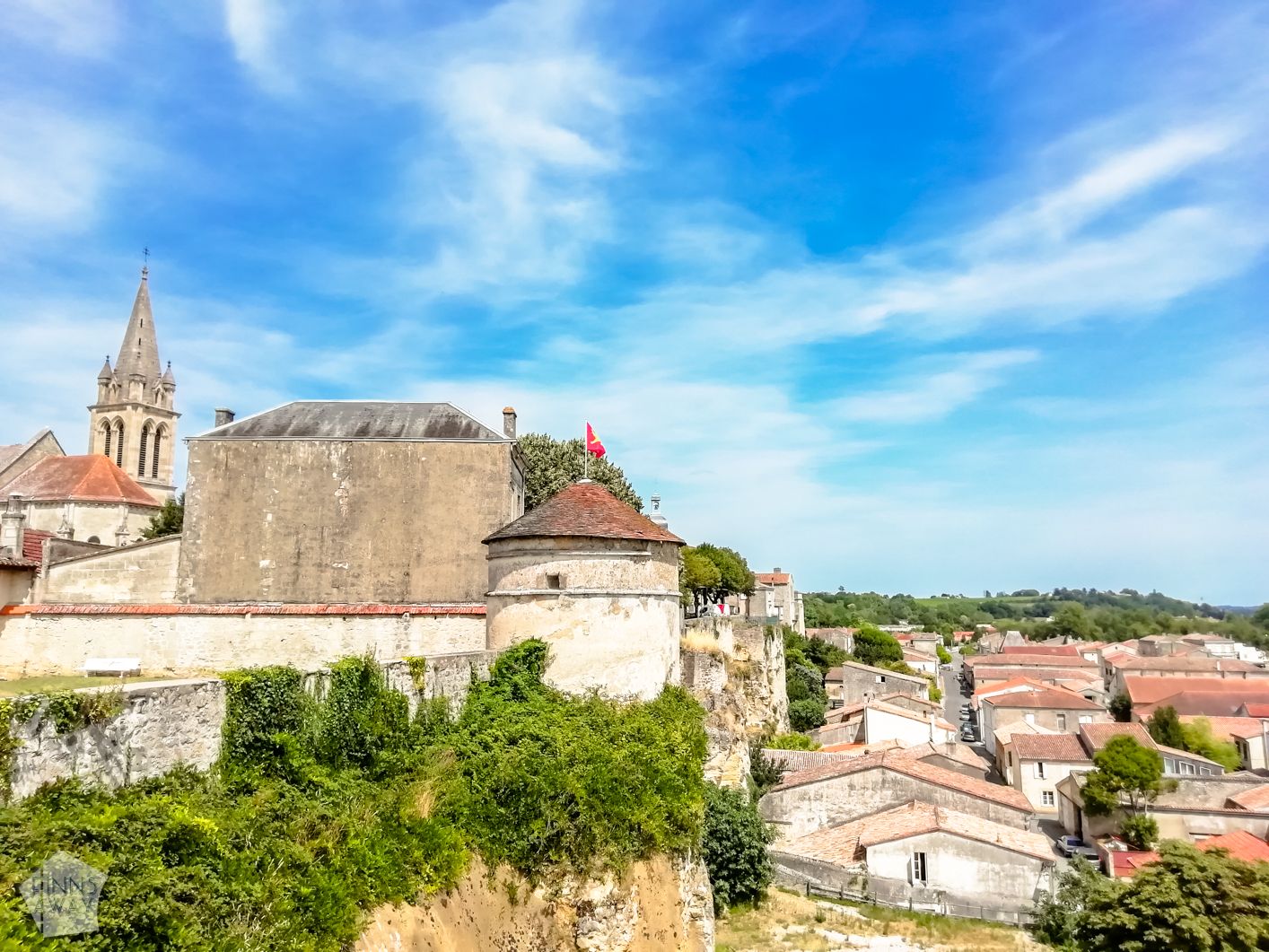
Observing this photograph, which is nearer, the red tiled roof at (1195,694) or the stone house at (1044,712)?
the stone house at (1044,712)

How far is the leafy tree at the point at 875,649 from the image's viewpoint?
8506 centimetres

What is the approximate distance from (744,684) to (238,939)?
110ft

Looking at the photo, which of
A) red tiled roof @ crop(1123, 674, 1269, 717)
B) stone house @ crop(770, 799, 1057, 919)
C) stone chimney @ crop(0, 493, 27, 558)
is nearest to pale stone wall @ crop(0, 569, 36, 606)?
stone chimney @ crop(0, 493, 27, 558)

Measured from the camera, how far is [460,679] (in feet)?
51.4

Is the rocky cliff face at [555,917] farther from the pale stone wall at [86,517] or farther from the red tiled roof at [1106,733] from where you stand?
the pale stone wall at [86,517]

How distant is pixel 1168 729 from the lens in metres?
54.6

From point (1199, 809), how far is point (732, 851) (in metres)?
26.8

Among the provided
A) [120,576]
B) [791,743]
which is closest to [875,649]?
[791,743]

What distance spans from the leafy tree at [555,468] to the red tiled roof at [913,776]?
14.2 meters

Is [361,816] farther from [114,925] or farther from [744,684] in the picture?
[744,684]

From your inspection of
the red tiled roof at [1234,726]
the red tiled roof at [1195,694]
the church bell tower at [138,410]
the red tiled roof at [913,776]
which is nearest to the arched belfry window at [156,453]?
the church bell tower at [138,410]

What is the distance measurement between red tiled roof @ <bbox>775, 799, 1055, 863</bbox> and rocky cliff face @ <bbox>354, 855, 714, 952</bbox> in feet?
52.8

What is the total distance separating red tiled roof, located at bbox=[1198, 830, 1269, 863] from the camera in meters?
30.7

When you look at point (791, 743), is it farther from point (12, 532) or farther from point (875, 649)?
point (875, 649)
